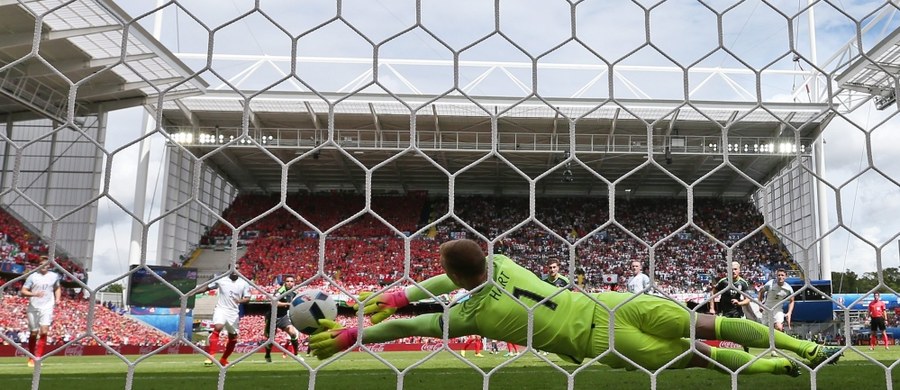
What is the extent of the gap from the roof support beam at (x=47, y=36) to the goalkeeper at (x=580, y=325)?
8946 millimetres

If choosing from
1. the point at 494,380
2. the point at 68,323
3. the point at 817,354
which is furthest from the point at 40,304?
the point at 817,354

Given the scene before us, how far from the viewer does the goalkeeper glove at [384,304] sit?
3.24m

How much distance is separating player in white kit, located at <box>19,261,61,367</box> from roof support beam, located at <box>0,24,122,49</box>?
3903 millimetres


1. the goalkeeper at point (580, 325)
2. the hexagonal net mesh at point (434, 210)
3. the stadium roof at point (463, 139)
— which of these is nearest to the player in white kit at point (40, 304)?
the hexagonal net mesh at point (434, 210)

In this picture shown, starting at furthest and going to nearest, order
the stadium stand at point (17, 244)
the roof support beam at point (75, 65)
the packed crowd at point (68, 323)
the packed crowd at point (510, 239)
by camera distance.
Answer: the packed crowd at point (510, 239) → the stadium stand at point (17, 244) → the packed crowd at point (68, 323) → the roof support beam at point (75, 65)

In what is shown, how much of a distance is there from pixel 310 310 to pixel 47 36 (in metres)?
10.9

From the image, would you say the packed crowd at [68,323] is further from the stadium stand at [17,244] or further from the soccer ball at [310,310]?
the soccer ball at [310,310]

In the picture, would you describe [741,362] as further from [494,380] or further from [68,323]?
[68,323]

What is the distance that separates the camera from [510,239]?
22.2 m

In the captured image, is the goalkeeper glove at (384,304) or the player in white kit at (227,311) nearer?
the goalkeeper glove at (384,304)

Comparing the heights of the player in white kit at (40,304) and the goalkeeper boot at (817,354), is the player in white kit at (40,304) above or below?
below

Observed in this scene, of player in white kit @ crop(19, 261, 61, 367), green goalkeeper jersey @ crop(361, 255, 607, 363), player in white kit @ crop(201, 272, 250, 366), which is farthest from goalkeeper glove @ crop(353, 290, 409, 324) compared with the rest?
player in white kit @ crop(19, 261, 61, 367)

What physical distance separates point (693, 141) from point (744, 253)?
5.05m

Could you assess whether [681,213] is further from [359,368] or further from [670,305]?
[670,305]
